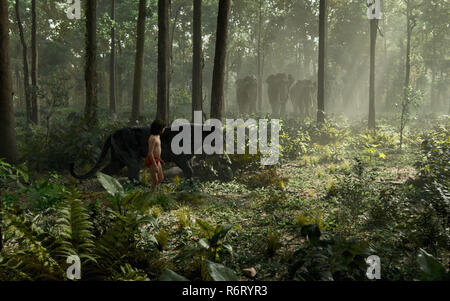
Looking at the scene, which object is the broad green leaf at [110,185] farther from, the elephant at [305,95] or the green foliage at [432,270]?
the elephant at [305,95]

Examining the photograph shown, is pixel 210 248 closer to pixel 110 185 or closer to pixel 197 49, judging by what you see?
pixel 110 185

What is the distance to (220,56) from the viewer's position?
10102mm

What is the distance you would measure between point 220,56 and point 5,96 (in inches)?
235

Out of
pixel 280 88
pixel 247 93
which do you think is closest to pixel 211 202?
pixel 247 93

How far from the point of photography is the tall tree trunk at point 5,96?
819cm

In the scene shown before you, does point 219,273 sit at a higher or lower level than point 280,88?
lower

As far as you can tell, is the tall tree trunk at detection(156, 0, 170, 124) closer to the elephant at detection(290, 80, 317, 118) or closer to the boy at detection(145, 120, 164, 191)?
the boy at detection(145, 120, 164, 191)

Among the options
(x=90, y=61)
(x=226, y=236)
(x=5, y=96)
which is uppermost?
(x=90, y=61)

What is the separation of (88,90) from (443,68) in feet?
167

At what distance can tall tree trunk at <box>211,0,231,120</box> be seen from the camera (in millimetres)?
9766

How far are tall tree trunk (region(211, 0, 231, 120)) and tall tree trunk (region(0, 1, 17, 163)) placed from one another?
5515mm

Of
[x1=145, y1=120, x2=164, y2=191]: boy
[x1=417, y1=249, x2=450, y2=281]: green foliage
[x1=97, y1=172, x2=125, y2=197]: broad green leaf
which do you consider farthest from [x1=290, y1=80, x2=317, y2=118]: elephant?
[x1=417, y1=249, x2=450, y2=281]: green foliage

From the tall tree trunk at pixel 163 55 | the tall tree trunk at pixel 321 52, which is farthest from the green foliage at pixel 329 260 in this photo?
the tall tree trunk at pixel 321 52

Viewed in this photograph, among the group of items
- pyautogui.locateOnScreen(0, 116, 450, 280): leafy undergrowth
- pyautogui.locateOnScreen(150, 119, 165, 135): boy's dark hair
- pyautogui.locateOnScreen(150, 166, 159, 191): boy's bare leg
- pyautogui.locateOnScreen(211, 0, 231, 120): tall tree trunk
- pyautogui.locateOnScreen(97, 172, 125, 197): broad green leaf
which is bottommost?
pyautogui.locateOnScreen(0, 116, 450, 280): leafy undergrowth
